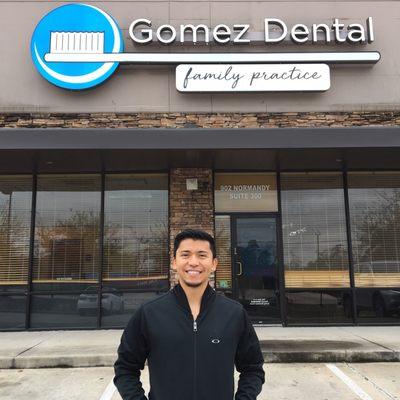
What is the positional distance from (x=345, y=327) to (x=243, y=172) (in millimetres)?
3839

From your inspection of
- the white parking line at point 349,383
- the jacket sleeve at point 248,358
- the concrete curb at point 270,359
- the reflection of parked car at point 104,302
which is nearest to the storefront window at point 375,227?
the concrete curb at point 270,359

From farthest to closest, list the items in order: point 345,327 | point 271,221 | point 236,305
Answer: point 271,221 < point 345,327 < point 236,305

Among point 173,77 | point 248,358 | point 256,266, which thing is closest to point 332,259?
point 256,266

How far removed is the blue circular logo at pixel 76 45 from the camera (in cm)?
916

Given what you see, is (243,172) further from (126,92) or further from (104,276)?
(104,276)

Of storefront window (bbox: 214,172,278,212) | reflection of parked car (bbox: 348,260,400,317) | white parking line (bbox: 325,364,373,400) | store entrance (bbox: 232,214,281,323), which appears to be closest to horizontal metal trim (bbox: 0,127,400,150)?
storefront window (bbox: 214,172,278,212)

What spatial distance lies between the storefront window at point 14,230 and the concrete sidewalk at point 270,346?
1.13 meters

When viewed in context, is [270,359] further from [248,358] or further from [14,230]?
[14,230]

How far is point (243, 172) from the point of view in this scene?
981 cm

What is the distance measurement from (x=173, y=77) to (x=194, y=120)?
103 centimetres

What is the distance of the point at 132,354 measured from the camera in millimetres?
2205

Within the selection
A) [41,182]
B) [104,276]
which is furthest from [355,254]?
[41,182]

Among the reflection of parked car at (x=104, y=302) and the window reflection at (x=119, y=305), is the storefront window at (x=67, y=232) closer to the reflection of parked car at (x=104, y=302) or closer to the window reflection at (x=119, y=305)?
the reflection of parked car at (x=104, y=302)

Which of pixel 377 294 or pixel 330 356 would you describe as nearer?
pixel 330 356
